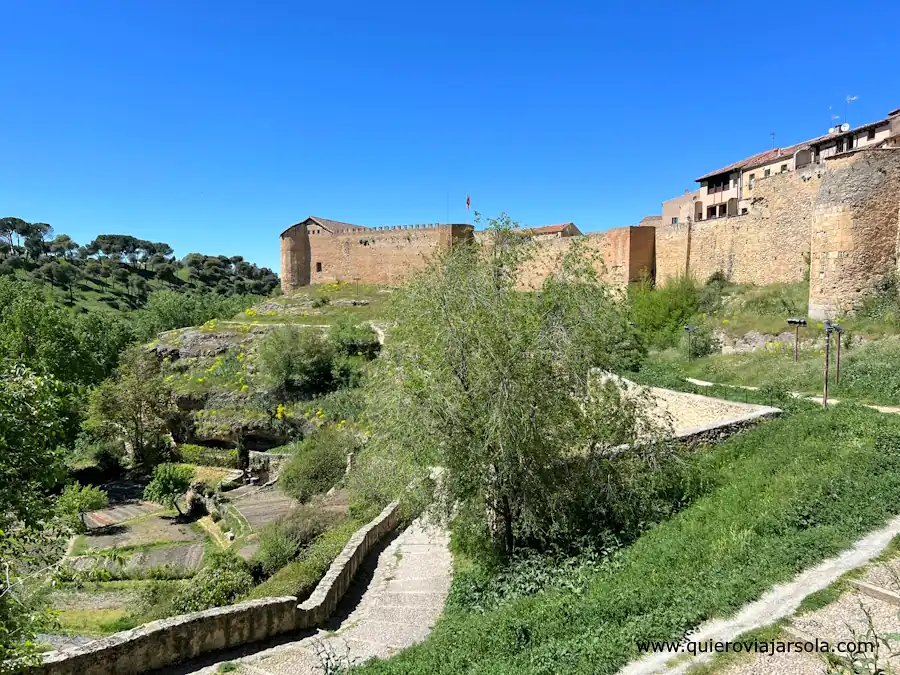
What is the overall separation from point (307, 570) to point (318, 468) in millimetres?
8905

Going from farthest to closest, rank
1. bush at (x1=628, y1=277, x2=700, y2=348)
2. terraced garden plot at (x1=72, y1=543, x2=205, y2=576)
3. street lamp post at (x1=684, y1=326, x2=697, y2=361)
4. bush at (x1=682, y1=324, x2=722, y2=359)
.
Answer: bush at (x1=628, y1=277, x2=700, y2=348) < bush at (x1=682, y1=324, x2=722, y2=359) < street lamp post at (x1=684, y1=326, x2=697, y2=361) < terraced garden plot at (x1=72, y1=543, x2=205, y2=576)

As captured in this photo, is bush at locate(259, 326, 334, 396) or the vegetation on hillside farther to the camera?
the vegetation on hillside

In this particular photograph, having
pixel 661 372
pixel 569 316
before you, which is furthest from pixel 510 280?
pixel 661 372

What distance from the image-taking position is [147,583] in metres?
13.6

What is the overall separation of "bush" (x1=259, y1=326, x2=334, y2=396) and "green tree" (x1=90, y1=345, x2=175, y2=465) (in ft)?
17.9

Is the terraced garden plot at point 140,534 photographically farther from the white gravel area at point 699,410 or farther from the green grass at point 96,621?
the white gravel area at point 699,410

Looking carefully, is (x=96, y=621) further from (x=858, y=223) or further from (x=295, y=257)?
(x=295, y=257)

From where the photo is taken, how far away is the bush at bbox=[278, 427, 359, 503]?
19.0 m

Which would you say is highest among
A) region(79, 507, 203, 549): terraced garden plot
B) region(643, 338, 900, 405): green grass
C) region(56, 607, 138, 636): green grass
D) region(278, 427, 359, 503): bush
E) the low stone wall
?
region(643, 338, 900, 405): green grass

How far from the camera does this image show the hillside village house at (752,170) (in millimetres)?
27609

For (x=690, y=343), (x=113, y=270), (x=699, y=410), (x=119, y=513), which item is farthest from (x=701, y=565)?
(x=113, y=270)

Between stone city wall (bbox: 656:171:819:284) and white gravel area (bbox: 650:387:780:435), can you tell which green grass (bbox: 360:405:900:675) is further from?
stone city wall (bbox: 656:171:819:284)

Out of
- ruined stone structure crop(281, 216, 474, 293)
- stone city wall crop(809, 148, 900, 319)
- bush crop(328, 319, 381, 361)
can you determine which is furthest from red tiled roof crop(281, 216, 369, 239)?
stone city wall crop(809, 148, 900, 319)

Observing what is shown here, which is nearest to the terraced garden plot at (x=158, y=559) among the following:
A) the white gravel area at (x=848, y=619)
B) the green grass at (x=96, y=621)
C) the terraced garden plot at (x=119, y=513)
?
the green grass at (x=96, y=621)
